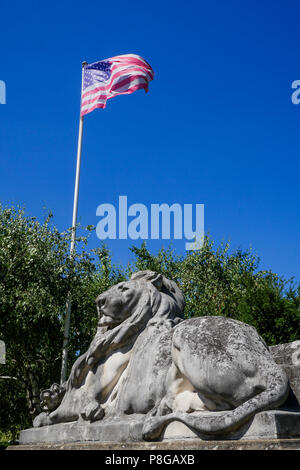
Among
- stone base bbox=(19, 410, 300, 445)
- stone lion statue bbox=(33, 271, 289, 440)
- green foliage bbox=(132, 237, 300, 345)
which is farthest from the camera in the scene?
green foliage bbox=(132, 237, 300, 345)

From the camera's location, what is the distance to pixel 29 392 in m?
20.6

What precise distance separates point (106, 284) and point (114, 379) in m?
19.0

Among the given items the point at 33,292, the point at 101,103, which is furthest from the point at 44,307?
the point at 101,103

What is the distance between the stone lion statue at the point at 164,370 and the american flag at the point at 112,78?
12133 millimetres

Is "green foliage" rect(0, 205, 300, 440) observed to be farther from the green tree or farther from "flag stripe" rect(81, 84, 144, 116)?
"flag stripe" rect(81, 84, 144, 116)

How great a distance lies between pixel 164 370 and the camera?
6.04 metres

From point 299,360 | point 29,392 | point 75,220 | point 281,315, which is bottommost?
point 29,392

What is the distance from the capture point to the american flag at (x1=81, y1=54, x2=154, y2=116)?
59.5 ft

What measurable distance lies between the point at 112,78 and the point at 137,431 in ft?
49.8

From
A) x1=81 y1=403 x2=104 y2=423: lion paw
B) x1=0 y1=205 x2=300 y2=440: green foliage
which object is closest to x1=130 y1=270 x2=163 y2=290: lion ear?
x1=81 y1=403 x2=104 y2=423: lion paw

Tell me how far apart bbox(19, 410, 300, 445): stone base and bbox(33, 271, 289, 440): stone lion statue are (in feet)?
0.30

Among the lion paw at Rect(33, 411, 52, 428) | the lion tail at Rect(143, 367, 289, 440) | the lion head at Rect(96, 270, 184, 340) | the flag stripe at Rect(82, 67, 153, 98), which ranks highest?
the flag stripe at Rect(82, 67, 153, 98)
